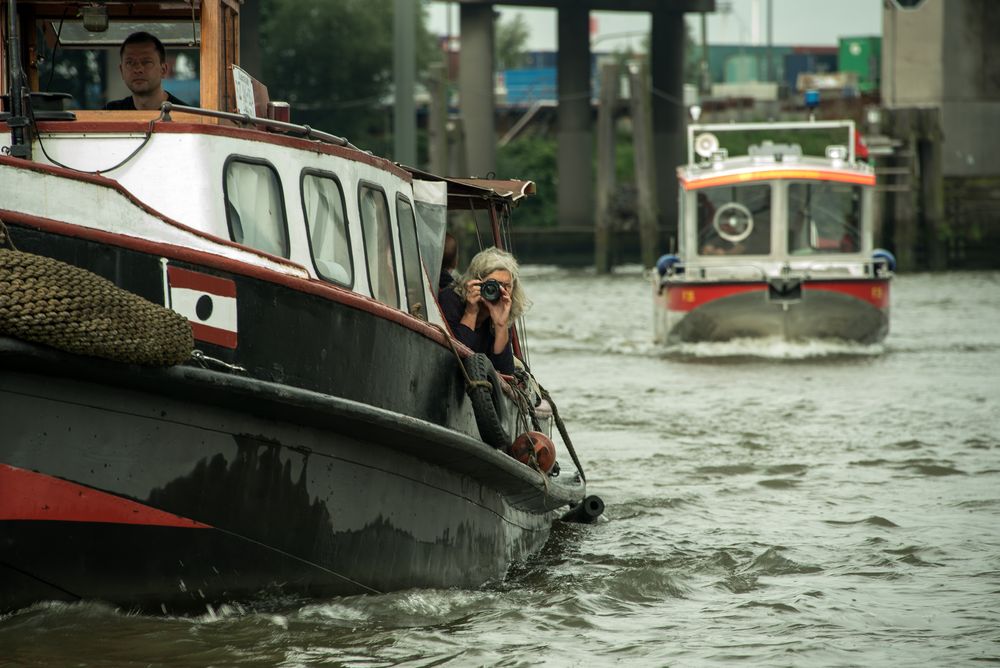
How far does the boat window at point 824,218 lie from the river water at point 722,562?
2.81 meters

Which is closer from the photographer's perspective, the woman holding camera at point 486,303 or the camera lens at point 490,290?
the camera lens at point 490,290

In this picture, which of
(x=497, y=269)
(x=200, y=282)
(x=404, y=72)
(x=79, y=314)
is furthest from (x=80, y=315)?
(x=404, y=72)

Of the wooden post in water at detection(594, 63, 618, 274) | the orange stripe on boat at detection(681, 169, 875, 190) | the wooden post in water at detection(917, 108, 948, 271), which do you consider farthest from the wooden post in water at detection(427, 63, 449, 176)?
the orange stripe on boat at detection(681, 169, 875, 190)

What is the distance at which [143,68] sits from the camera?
277 inches

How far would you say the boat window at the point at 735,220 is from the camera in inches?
821

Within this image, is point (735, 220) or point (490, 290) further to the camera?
point (735, 220)

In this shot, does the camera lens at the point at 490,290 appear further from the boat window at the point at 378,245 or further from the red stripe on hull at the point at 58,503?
the red stripe on hull at the point at 58,503

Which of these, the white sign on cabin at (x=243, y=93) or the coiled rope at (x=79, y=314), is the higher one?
the white sign on cabin at (x=243, y=93)

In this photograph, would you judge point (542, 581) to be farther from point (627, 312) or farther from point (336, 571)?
point (627, 312)

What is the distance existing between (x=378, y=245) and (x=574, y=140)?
158 ft

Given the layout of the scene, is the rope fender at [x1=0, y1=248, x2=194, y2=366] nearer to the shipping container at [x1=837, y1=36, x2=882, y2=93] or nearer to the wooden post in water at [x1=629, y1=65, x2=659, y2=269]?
the wooden post in water at [x1=629, y1=65, x2=659, y2=269]

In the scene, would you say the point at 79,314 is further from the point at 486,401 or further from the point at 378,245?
the point at 486,401

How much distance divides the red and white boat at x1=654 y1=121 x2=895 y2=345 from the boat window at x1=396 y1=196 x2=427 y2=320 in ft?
42.3

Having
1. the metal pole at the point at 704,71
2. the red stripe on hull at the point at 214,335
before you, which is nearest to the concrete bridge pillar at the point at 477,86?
the metal pole at the point at 704,71
